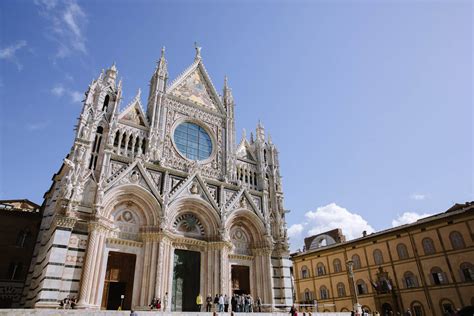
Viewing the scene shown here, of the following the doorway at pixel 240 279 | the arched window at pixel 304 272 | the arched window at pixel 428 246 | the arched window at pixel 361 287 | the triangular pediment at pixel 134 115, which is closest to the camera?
the triangular pediment at pixel 134 115

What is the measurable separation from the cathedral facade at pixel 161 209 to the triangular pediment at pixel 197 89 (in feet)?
0.32

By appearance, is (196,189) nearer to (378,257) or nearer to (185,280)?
(185,280)

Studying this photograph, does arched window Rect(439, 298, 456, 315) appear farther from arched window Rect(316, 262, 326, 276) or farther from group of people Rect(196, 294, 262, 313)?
group of people Rect(196, 294, 262, 313)

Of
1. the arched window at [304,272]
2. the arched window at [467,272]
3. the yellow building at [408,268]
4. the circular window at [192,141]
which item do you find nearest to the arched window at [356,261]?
the yellow building at [408,268]

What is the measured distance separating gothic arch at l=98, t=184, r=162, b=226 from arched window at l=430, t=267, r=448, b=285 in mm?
24776

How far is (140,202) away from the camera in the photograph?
19203mm

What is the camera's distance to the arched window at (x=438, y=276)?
27984mm

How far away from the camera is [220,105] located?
27.4m

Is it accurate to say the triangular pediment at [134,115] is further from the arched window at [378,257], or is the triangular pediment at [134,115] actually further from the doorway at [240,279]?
the arched window at [378,257]

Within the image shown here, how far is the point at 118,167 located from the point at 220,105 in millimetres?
11007

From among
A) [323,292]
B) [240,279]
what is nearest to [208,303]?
[240,279]

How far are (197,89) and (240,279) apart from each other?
15.1 metres

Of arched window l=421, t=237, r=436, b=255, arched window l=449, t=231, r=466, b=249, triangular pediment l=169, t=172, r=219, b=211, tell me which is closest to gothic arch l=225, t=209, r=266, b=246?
triangular pediment l=169, t=172, r=219, b=211

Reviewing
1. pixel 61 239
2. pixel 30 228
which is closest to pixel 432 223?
pixel 61 239
